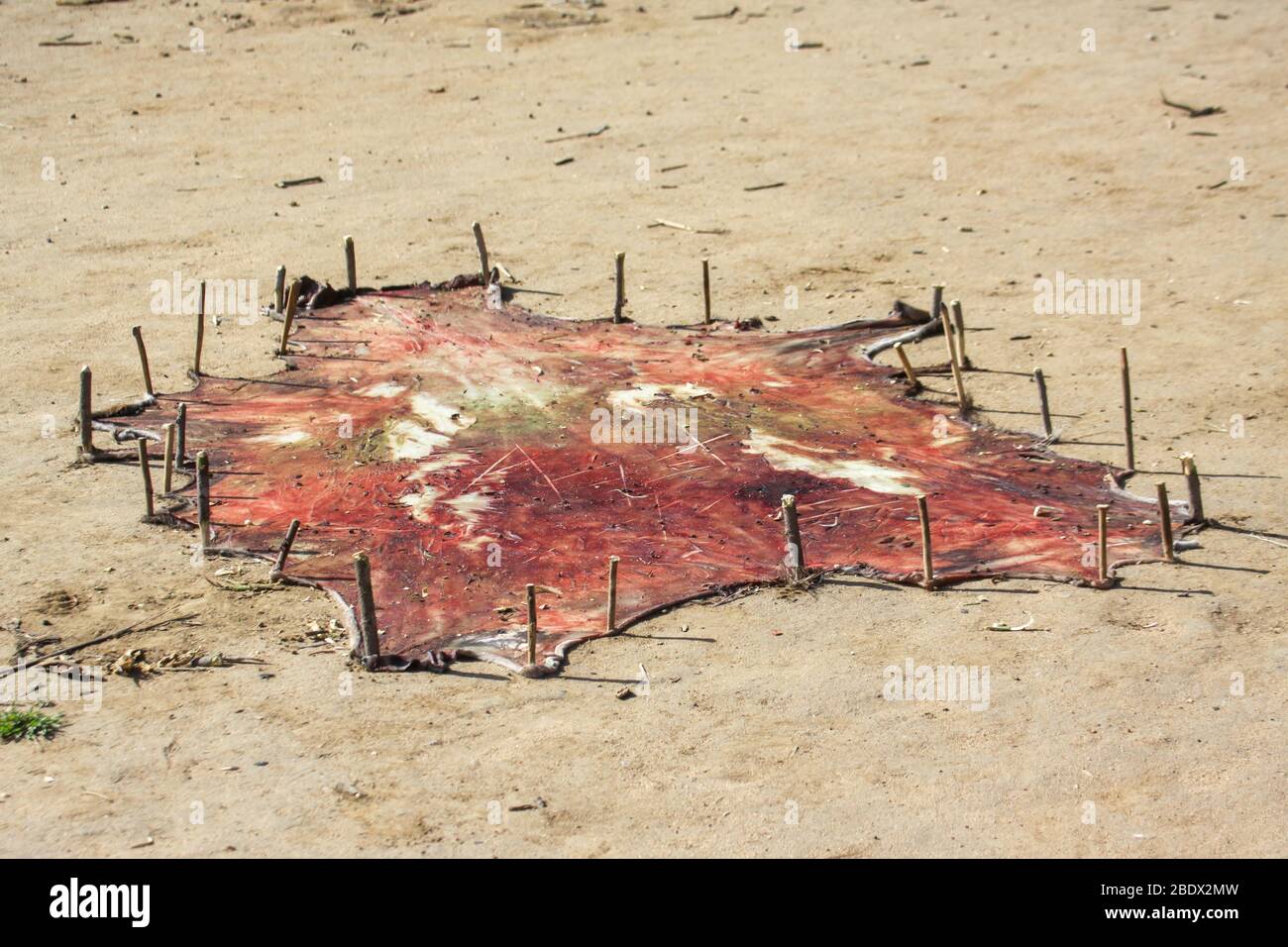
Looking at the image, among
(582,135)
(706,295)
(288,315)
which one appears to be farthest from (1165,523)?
(582,135)

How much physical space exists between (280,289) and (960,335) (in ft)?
21.8

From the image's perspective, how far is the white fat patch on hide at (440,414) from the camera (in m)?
12.6

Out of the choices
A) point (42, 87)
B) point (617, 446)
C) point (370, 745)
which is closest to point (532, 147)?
point (42, 87)

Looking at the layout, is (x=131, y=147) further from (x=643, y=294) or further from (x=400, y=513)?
(x=400, y=513)

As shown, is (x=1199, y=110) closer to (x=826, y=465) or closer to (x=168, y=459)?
(x=826, y=465)

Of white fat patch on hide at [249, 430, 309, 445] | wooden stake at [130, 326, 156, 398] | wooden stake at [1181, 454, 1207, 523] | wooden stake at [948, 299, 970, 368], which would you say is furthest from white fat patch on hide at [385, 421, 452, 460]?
wooden stake at [1181, 454, 1207, 523]

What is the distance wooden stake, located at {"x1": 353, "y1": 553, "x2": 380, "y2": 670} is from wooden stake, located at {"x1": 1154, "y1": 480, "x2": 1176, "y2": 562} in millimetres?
5212

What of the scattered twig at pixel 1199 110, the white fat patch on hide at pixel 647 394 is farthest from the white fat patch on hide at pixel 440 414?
the scattered twig at pixel 1199 110

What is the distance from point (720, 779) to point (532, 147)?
13.0 metres

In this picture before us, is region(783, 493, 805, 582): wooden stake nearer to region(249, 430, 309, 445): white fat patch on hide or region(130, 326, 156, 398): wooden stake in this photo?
region(249, 430, 309, 445): white fat patch on hide

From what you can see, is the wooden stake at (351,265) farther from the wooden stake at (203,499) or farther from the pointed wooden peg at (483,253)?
the wooden stake at (203,499)

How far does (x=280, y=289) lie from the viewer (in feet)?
50.8

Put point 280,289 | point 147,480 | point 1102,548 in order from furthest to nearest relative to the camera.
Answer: point 280,289, point 147,480, point 1102,548

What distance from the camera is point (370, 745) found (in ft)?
29.6
